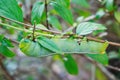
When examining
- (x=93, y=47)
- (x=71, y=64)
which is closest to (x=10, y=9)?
(x=93, y=47)

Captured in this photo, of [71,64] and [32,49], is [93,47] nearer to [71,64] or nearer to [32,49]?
[32,49]

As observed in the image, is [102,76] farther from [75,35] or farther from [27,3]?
[75,35]

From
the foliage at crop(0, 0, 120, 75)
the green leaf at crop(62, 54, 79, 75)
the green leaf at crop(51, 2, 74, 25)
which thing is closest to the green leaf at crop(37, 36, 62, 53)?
the foliage at crop(0, 0, 120, 75)

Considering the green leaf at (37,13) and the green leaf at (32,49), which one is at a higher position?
the green leaf at (37,13)

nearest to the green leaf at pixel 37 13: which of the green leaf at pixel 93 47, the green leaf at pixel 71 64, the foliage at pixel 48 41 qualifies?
the foliage at pixel 48 41

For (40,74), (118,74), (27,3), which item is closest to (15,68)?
(40,74)

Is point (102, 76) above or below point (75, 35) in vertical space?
below

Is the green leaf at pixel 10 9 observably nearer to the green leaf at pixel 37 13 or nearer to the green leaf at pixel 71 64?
the green leaf at pixel 37 13

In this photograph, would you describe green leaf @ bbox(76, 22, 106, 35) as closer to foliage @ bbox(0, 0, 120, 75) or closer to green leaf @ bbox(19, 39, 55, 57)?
foliage @ bbox(0, 0, 120, 75)
